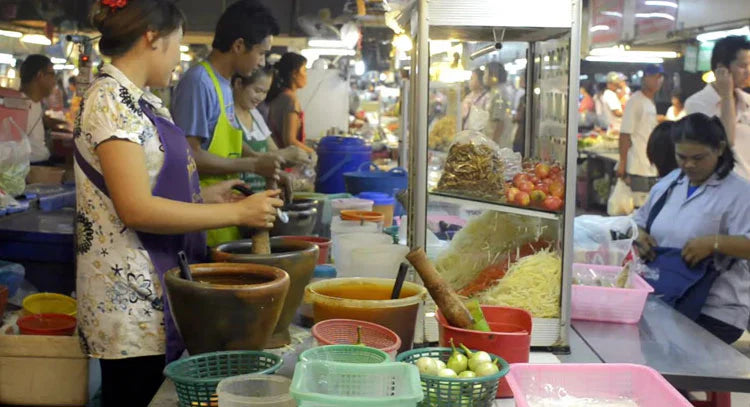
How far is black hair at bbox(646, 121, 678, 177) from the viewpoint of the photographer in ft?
15.9

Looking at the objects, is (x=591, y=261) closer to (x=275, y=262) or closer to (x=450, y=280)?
(x=450, y=280)

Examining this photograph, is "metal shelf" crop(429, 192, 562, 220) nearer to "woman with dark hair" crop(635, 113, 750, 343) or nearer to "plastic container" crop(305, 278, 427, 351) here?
"plastic container" crop(305, 278, 427, 351)

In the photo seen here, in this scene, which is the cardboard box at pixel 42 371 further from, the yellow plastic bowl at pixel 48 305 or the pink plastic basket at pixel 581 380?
the pink plastic basket at pixel 581 380

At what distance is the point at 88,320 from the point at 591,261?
2.01m

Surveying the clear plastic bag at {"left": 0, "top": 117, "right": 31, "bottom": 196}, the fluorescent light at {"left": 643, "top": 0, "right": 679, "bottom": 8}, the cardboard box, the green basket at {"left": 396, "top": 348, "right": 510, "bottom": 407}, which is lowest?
the cardboard box

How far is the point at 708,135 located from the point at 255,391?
3027 mm

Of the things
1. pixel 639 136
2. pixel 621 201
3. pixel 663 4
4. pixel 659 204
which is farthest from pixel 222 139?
pixel 663 4

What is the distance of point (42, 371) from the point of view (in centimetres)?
305

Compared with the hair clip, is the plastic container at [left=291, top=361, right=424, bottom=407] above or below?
below

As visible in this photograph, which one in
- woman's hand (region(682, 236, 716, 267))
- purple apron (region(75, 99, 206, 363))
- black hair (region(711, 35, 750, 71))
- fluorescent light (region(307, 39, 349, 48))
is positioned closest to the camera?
purple apron (region(75, 99, 206, 363))

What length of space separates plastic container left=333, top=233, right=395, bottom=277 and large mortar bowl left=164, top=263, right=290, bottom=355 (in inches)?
34.8

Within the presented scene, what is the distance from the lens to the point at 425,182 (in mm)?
2396

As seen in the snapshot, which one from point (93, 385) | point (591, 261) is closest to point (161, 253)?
point (93, 385)

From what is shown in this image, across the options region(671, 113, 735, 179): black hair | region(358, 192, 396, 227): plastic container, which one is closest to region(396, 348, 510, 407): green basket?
region(358, 192, 396, 227): plastic container
